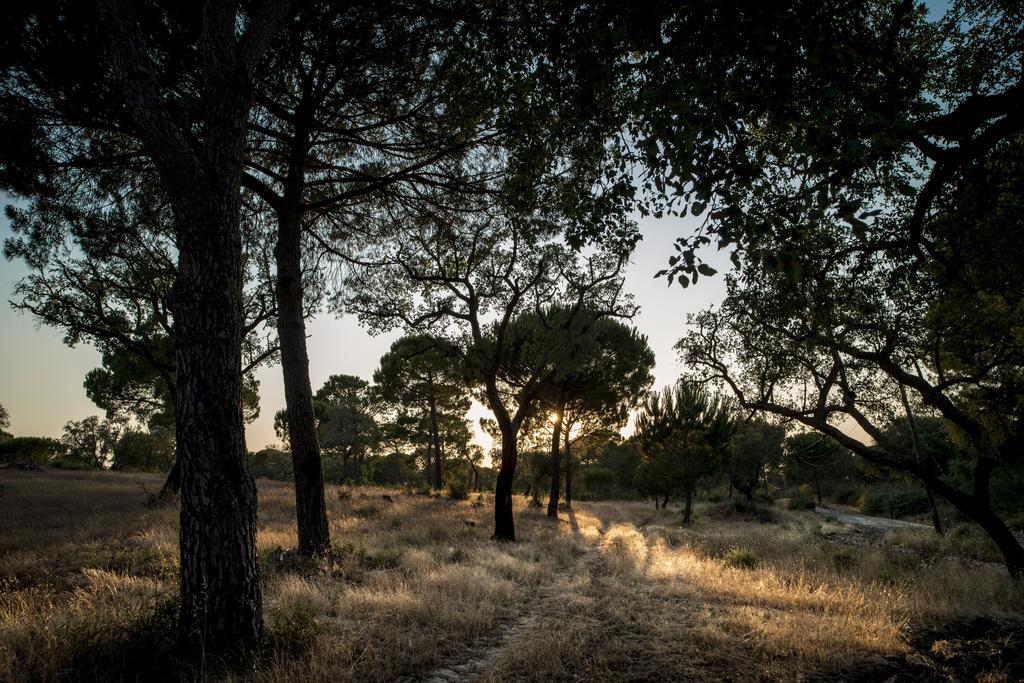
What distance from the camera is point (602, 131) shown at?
502 centimetres

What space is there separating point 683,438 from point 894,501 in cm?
2360

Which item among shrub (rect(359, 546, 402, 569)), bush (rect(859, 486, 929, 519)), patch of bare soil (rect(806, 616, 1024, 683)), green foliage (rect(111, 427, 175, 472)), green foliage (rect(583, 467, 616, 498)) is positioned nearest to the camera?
patch of bare soil (rect(806, 616, 1024, 683))

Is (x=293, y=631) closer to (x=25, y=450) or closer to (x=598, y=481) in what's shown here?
(x=25, y=450)

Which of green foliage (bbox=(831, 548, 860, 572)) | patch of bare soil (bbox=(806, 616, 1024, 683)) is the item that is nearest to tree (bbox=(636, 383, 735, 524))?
green foliage (bbox=(831, 548, 860, 572))

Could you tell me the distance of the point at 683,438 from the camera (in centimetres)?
2744

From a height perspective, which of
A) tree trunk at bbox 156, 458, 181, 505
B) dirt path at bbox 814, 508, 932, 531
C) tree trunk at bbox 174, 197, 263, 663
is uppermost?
tree trunk at bbox 174, 197, 263, 663

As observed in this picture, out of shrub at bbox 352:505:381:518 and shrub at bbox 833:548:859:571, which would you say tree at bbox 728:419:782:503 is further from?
shrub at bbox 352:505:381:518

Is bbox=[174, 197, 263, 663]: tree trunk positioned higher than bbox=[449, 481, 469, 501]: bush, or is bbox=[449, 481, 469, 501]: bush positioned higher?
bbox=[174, 197, 263, 663]: tree trunk

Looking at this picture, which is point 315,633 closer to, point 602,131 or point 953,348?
point 602,131

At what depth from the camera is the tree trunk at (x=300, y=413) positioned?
796 centimetres

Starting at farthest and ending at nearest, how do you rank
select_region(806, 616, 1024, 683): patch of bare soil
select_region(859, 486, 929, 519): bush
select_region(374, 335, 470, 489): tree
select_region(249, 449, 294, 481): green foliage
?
select_region(249, 449, 294, 481): green foliage → select_region(859, 486, 929, 519): bush → select_region(374, 335, 470, 489): tree → select_region(806, 616, 1024, 683): patch of bare soil

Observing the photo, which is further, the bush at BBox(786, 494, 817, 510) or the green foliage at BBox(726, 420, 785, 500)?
the bush at BBox(786, 494, 817, 510)

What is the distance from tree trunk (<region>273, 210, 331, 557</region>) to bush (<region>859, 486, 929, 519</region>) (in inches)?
1732

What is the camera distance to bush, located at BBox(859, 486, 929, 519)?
111ft
